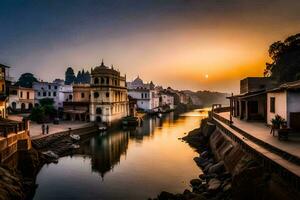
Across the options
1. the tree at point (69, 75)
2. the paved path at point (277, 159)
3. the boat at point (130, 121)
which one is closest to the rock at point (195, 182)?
the paved path at point (277, 159)

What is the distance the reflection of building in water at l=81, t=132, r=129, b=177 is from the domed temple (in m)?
10.2

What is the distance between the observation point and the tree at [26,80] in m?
115

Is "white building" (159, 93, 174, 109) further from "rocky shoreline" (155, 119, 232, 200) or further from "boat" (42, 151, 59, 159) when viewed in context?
"boat" (42, 151, 59, 159)

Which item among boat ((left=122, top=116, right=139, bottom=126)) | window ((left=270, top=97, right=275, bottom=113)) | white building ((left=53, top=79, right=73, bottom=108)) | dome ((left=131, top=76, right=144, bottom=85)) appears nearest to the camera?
window ((left=270, top=97, right=275, bottom=113))

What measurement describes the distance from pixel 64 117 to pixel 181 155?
38413mm

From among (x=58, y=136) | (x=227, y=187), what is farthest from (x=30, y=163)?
(x=227, y=187)

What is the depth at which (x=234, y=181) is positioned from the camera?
1731 cm

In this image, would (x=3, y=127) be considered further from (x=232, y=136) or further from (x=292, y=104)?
(x=292, y=104)

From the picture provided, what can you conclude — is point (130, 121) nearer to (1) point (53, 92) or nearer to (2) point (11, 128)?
(1) point (53, 92)

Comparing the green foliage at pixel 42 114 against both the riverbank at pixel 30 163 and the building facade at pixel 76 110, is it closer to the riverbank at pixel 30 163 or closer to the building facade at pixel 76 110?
→ the building facade at pixel 76 110

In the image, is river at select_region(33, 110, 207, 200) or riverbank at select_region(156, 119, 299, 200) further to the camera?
river at select_region(33, 110, 207, 200)

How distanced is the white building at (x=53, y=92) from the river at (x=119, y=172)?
4351 centimetres

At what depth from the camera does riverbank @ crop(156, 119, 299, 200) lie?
557 inches

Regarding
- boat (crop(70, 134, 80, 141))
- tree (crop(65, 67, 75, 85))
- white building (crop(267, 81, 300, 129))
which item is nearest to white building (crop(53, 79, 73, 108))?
boat (crop(70, 134, 80, 141))
